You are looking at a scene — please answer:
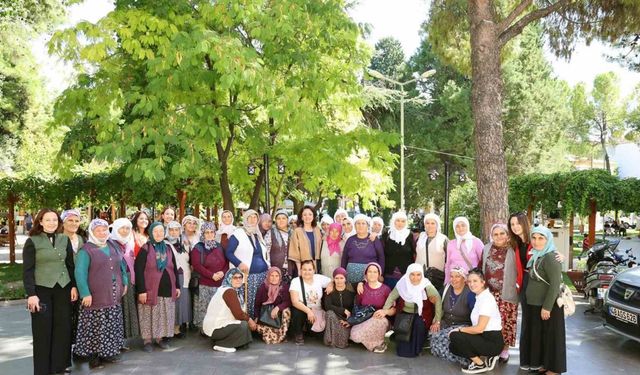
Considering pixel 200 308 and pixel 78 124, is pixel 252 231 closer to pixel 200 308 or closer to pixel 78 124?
pixel 200 308

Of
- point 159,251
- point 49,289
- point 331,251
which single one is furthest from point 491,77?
point 49,289

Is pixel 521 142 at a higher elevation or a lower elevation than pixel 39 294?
higher

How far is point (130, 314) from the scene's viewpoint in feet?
23.3

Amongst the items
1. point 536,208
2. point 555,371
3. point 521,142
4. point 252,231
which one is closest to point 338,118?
point 252,231

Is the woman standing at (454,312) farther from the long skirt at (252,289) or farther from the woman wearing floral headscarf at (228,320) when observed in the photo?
the long skirt at (252,289)

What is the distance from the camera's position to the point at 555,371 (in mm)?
5867

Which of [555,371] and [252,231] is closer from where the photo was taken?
[555,371]

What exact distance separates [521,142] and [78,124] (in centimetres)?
2893

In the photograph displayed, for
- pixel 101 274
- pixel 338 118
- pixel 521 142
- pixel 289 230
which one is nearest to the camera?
pixel 101 274

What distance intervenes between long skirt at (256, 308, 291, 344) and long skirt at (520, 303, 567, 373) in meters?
2.99

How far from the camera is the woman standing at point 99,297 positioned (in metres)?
6.12

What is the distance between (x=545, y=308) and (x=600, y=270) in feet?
14.2

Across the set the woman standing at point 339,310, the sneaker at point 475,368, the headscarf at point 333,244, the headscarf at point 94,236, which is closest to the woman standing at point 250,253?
the headscarf at point 333,244

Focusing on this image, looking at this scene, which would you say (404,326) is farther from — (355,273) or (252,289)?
(252,289)
